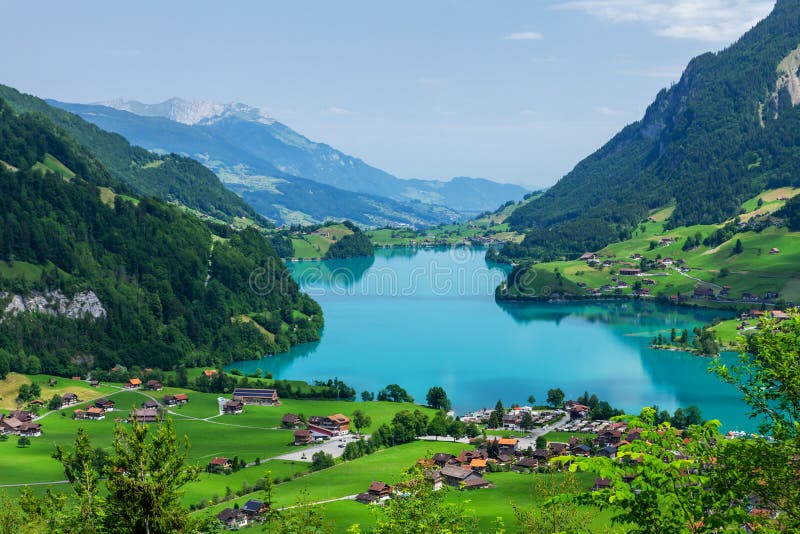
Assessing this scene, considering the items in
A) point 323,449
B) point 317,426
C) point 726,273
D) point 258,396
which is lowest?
point 323,449

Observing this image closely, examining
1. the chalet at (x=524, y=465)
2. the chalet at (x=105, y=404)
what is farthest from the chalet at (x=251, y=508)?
the chalet at (x=105, y=404)

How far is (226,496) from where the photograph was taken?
61406mm

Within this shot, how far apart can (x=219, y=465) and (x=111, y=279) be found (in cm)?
7517

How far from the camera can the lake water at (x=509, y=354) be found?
9988cm

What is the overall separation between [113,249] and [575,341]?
84071 millimetres

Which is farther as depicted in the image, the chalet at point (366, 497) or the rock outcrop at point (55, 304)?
the rock outcrop at point (55, 304)

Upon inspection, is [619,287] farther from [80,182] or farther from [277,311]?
[80,182]

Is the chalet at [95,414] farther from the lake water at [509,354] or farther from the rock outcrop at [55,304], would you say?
the rock outcrop at [55,304]

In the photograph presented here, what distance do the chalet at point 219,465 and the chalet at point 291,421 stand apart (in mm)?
14979

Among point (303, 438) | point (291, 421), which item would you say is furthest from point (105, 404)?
point (303, 438)

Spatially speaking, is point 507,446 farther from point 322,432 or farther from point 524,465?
point 322,432

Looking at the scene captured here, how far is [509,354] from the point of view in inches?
4850

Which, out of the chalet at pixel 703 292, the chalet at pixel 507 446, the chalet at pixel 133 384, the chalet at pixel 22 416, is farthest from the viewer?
the chalet at pixel 703 292

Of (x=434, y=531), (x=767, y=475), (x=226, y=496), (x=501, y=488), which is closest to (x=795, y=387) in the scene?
(x=767, y=475)
